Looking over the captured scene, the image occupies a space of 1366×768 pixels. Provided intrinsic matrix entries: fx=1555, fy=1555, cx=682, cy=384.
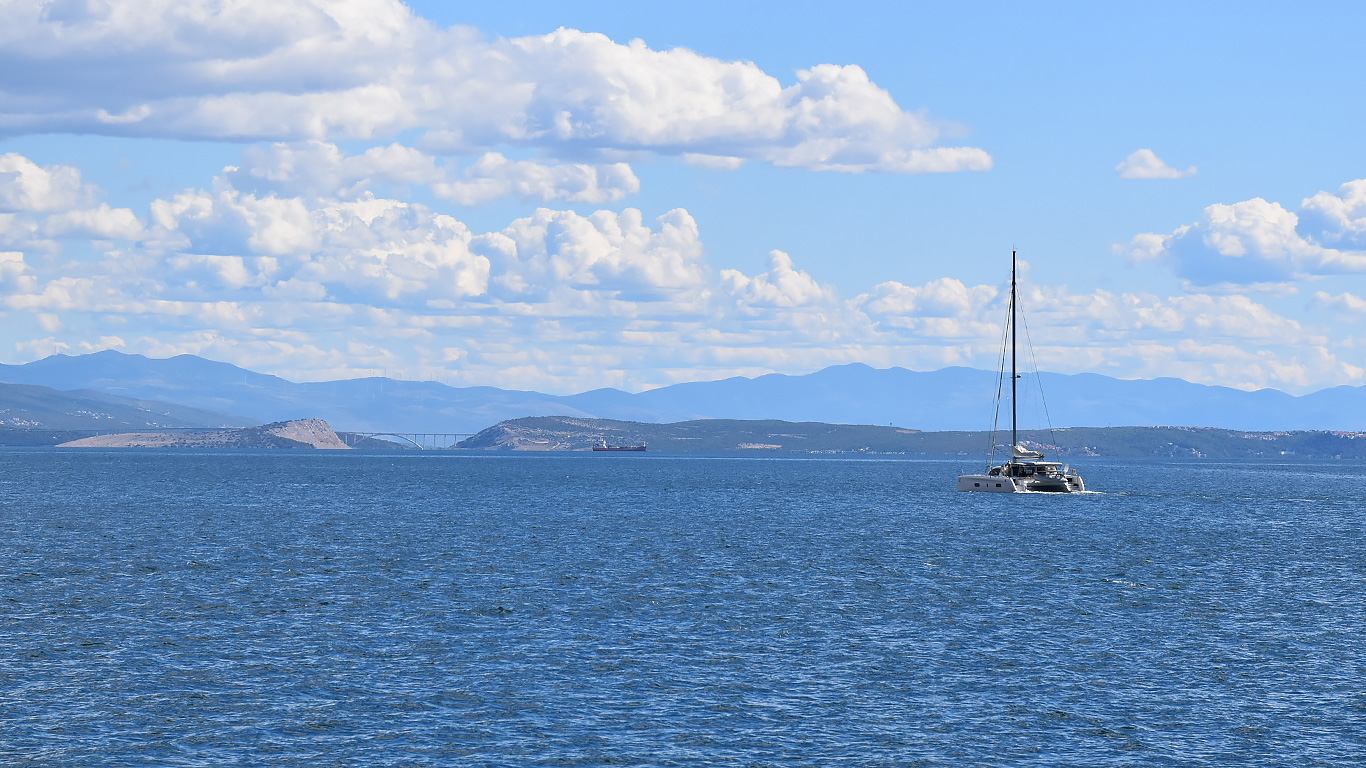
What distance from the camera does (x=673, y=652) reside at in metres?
67.1

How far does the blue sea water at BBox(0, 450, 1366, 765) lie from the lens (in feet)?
167

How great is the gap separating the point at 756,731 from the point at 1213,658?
25.1 m

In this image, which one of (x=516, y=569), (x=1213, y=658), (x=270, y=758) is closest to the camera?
(x=270, y=758)

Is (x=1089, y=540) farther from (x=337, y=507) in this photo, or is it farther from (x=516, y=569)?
(x=337, y=507)

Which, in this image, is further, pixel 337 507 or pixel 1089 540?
pixel 337 507

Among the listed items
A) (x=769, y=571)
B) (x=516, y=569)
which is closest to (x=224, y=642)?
(x=516, y=569)

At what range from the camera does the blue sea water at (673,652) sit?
167 ft

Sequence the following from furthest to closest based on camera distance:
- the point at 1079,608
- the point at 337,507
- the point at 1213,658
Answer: the point at 337,507, the point at 1079,608, the point at 1213,658

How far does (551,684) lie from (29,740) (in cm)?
1868

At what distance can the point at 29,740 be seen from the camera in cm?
4994

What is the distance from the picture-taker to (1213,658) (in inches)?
2638

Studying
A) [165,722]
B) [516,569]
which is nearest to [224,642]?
[165,722]

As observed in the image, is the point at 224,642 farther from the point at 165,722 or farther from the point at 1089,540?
the point at 1089,540

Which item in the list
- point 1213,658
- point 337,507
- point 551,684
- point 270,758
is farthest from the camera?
point 337,507
